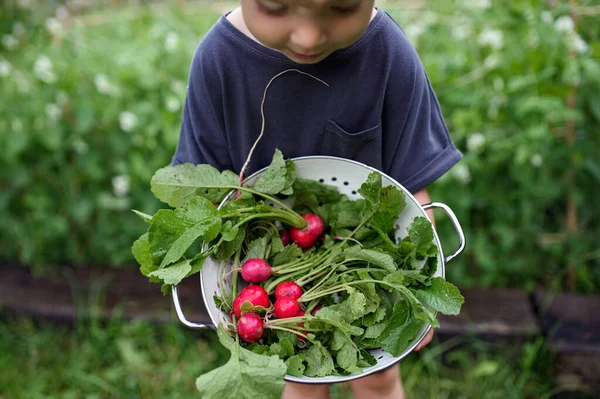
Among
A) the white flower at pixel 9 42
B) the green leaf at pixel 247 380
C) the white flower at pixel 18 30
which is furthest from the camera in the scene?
the white flower at pixel 18 30

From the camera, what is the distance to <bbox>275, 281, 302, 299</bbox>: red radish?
131 cm

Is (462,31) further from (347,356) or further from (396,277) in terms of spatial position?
(347,356)

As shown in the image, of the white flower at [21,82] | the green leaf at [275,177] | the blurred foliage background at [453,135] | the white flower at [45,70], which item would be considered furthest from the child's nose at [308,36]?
the white flower at [21,82]

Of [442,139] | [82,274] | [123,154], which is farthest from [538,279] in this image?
[82,274]

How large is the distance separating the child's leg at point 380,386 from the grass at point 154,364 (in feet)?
1.35

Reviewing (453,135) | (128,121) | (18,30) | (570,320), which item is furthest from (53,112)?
(570,320)

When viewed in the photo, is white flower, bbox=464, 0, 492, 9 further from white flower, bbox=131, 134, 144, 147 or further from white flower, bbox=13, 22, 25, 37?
white flower, bbox=13, 22, 25, 37

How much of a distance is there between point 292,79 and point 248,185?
26 centimetres

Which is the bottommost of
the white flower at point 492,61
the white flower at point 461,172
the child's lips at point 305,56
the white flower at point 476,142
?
the white flower at point 461,172

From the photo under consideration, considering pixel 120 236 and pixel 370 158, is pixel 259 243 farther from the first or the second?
pixel 120 236

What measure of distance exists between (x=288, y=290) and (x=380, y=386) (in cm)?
44

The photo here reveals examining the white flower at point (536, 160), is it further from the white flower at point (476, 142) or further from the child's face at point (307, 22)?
the child's face at point (307, 22)

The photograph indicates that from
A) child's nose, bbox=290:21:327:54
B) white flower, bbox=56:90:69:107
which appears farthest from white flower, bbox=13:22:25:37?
child's nose, bbox=290:21:327:54

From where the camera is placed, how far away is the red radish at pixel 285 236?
1443 mm
